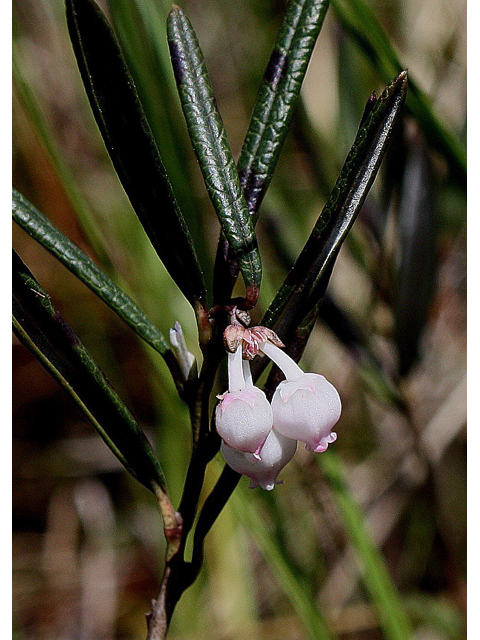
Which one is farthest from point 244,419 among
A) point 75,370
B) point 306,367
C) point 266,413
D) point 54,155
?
point 306,367

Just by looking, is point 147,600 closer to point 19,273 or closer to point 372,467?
point 372,467

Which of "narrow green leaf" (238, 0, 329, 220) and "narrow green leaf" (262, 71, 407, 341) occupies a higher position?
"narrow green leaf" (238, 0, 329, 220)

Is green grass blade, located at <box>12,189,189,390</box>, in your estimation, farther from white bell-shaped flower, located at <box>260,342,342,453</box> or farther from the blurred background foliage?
the blurred background foliage

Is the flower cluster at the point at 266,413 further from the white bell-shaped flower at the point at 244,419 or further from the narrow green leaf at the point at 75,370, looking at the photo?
the narrow green leaf at the point at 75,370

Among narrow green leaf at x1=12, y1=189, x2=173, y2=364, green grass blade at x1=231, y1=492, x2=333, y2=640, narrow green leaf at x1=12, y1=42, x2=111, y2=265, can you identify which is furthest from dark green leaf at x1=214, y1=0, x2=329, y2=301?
green grass blade at x1=231, y1=492, x2=333, y2=640

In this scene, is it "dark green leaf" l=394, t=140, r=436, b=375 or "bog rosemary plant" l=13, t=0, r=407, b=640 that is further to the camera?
"dark green leaf" l=394, t=140, r=436, b=375

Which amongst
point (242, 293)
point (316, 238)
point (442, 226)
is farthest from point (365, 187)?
point (242, 293)

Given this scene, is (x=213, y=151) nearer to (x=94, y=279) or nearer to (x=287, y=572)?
(x=94, y=279)

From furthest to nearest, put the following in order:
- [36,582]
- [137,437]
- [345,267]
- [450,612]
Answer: [345,267]
[36,582]
[450,612]
[137,437]
